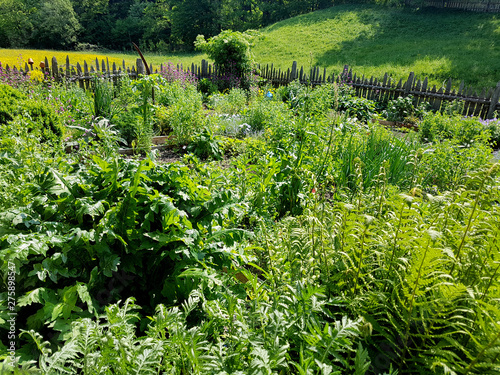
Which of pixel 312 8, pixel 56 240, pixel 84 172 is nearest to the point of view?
pixel 56 240

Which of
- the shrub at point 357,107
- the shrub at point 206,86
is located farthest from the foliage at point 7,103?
the shrub at point 206,86

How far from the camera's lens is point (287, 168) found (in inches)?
140

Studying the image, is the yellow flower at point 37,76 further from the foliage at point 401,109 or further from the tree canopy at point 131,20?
the tree canopy at point 131,20

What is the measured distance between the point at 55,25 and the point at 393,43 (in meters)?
42.1

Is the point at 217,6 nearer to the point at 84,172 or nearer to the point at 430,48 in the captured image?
the point at 430,48

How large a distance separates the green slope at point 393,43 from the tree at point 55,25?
29.0m

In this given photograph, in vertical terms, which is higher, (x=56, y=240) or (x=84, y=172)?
(x=84, y=172)

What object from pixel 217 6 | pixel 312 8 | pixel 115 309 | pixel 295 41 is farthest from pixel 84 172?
pixel 217 6

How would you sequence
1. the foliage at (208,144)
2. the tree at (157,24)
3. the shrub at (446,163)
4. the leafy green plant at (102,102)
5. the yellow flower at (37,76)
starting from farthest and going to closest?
the tree at (157,24)
the yellow flower at (37,76)
the leafy green plant at (102,102)
the foliage at (208,144)
the shrub at (446,163)

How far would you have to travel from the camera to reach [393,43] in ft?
77.7

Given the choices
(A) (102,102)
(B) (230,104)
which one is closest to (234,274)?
(A) (102,102)

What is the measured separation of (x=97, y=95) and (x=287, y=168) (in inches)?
193

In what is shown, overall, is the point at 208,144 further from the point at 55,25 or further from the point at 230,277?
the point at 55,25

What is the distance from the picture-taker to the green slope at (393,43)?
17219 mm
